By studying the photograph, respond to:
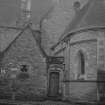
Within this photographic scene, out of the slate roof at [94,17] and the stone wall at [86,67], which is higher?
the slate roof at [94,17]

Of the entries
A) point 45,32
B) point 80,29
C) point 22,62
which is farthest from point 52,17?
point 80,29

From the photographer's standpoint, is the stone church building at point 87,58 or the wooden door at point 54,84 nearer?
the stone church building at point 87,58

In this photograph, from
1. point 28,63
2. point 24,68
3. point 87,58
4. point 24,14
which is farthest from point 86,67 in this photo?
point 24,14

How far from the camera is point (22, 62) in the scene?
17719 mm

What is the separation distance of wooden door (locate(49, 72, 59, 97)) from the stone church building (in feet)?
10.8

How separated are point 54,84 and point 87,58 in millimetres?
6108

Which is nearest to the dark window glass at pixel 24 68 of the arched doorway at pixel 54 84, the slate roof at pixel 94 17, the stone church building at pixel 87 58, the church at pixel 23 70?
the church at pixel 23 70

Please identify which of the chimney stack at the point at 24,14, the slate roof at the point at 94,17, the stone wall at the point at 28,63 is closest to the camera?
the slate roof at the point at 94,17

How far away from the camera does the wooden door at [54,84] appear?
18.9 meters

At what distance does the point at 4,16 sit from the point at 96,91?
1554 cm

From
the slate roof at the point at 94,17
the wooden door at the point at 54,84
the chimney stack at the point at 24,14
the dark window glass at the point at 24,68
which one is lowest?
the wooden door at the point at 54,84

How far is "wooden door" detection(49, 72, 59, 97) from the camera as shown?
18.9 metres

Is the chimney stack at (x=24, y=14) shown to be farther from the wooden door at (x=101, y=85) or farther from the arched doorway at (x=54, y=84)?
the wooden door at (x=101, y=85)

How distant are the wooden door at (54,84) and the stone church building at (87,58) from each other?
10.8 ft
